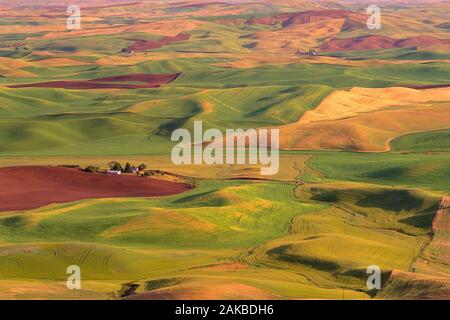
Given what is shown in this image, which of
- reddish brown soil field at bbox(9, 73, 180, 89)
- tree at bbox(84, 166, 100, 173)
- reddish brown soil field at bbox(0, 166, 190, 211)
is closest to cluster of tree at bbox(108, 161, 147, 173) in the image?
tree at bbox(84, 166, 100, 173)

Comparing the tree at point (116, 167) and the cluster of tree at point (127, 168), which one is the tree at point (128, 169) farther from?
the tree at point (116, 167)

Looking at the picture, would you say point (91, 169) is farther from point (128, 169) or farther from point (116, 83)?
point (116, 83)

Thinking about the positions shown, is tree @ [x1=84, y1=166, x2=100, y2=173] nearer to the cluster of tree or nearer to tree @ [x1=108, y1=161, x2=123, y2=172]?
tree @ [x1=108, y1=161, x2=123, y2=172]

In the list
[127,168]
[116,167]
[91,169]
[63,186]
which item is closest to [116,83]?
[116,167]

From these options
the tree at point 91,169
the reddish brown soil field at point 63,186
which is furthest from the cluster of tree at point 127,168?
the reddish brown soil field at point 63,186
